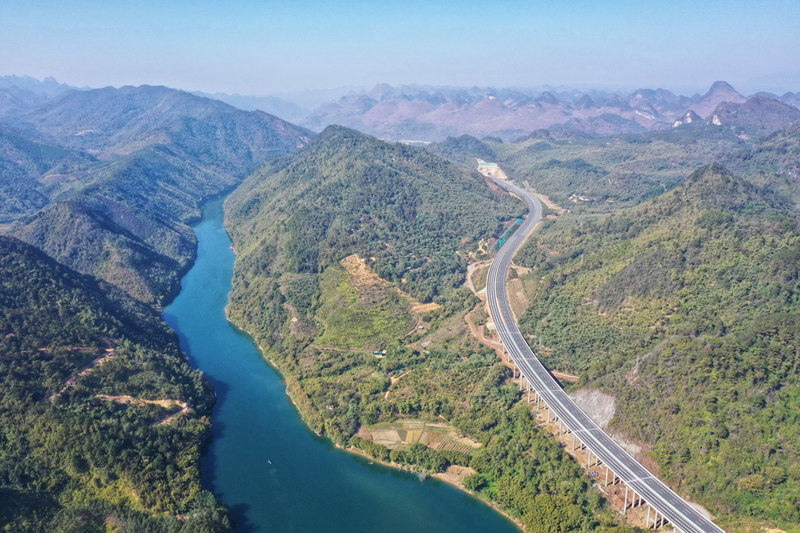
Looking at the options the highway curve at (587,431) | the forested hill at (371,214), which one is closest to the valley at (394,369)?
the forested hill at (371,214)

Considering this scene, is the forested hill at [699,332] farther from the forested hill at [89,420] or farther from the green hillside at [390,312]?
the forested hill at [89,420]

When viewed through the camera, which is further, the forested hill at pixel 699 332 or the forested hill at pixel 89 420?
the forested hill at pixel 89 420

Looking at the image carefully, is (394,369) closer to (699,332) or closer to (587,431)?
(587,431)

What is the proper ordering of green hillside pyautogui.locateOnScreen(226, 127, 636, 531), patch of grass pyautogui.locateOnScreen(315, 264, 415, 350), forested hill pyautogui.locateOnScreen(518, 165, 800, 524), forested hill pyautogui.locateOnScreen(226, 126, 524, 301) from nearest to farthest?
forested hill pyautogui.locateOnScreen(518, 165, 800, 524), green hillside pyautogui.locateOnScreen(226, 127, 636, 531), patch of grass pyautogui.locateOnScreen(315, 264, 415, 350), forested hill pyautogui.locateOnScreen(226, 126, 524, 301)

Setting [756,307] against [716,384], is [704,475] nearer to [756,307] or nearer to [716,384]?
[716,384]

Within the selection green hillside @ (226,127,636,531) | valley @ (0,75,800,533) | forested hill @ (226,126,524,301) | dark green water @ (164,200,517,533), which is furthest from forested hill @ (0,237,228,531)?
forested hill @ (226,126,524,301)

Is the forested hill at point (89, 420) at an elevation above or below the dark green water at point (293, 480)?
above

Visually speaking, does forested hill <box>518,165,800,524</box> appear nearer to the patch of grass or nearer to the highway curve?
the highway curve
